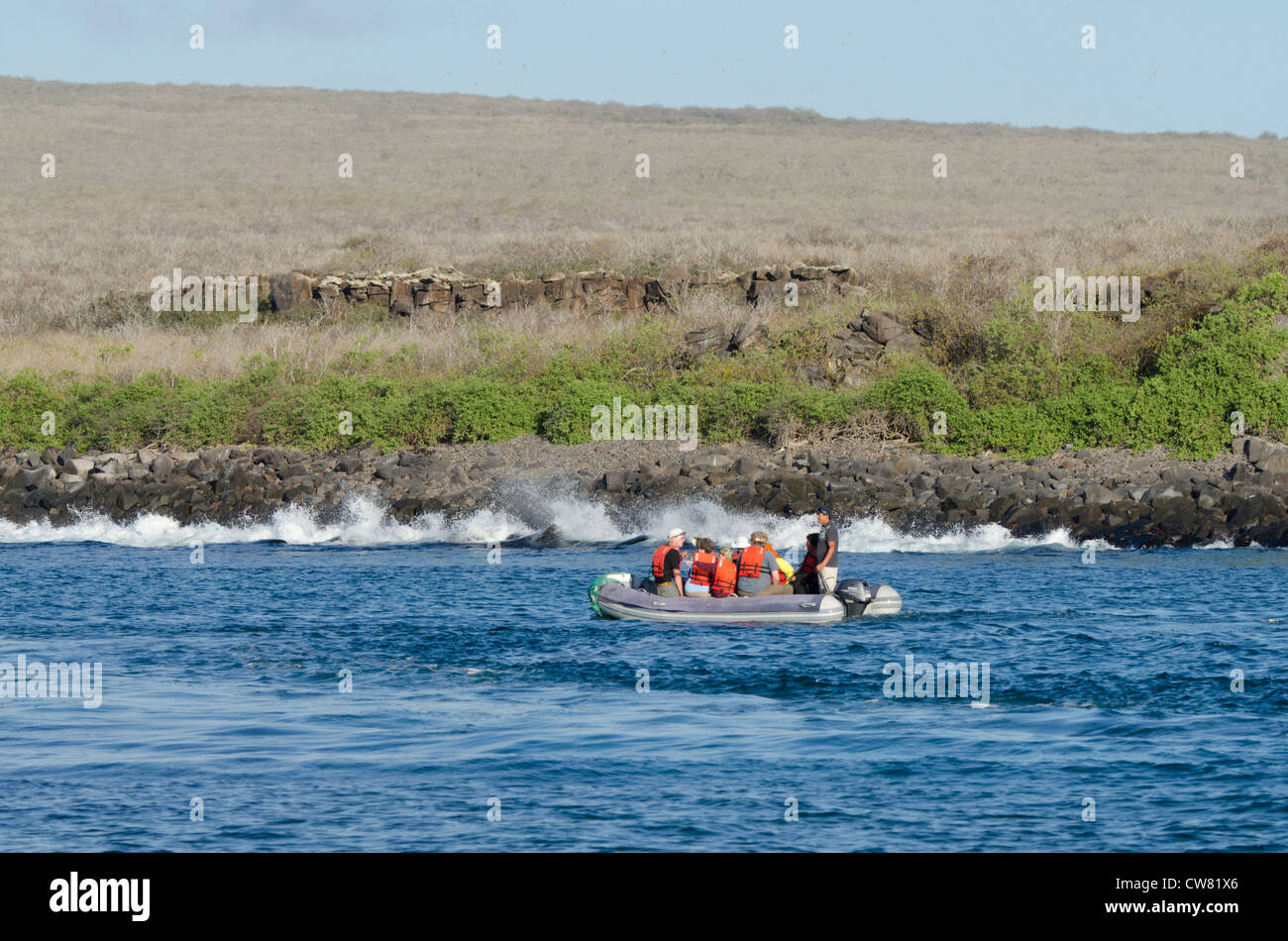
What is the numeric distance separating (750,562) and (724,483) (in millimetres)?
13251

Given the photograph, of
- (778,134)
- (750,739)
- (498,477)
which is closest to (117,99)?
(778,134)

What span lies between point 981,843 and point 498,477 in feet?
89.8

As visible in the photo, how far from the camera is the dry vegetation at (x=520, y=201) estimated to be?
52.0 metres

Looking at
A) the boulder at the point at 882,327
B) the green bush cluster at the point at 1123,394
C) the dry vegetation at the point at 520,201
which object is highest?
the dry vegetation at the point at 520,201

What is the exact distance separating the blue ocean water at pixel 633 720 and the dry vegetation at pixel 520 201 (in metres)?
22.3

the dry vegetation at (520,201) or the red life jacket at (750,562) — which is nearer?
the red life jacket at (750,562)

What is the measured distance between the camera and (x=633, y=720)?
17.0 m

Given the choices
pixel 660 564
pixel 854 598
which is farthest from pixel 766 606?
pixel 660 564

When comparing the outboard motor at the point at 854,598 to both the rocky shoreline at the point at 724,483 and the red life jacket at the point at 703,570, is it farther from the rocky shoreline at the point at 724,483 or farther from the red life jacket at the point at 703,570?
the rocky shoreline at the point at 724,483

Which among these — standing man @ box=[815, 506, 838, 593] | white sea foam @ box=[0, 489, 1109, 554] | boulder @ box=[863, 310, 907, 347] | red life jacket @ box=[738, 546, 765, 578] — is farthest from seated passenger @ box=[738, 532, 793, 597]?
boulder @ box=[863, 310, 907, 347]

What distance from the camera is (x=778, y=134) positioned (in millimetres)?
118875

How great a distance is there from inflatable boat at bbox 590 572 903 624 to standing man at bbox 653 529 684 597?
0.77 feet

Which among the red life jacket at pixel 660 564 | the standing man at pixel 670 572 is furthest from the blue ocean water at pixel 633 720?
the red life jacket at pixel 660 564
